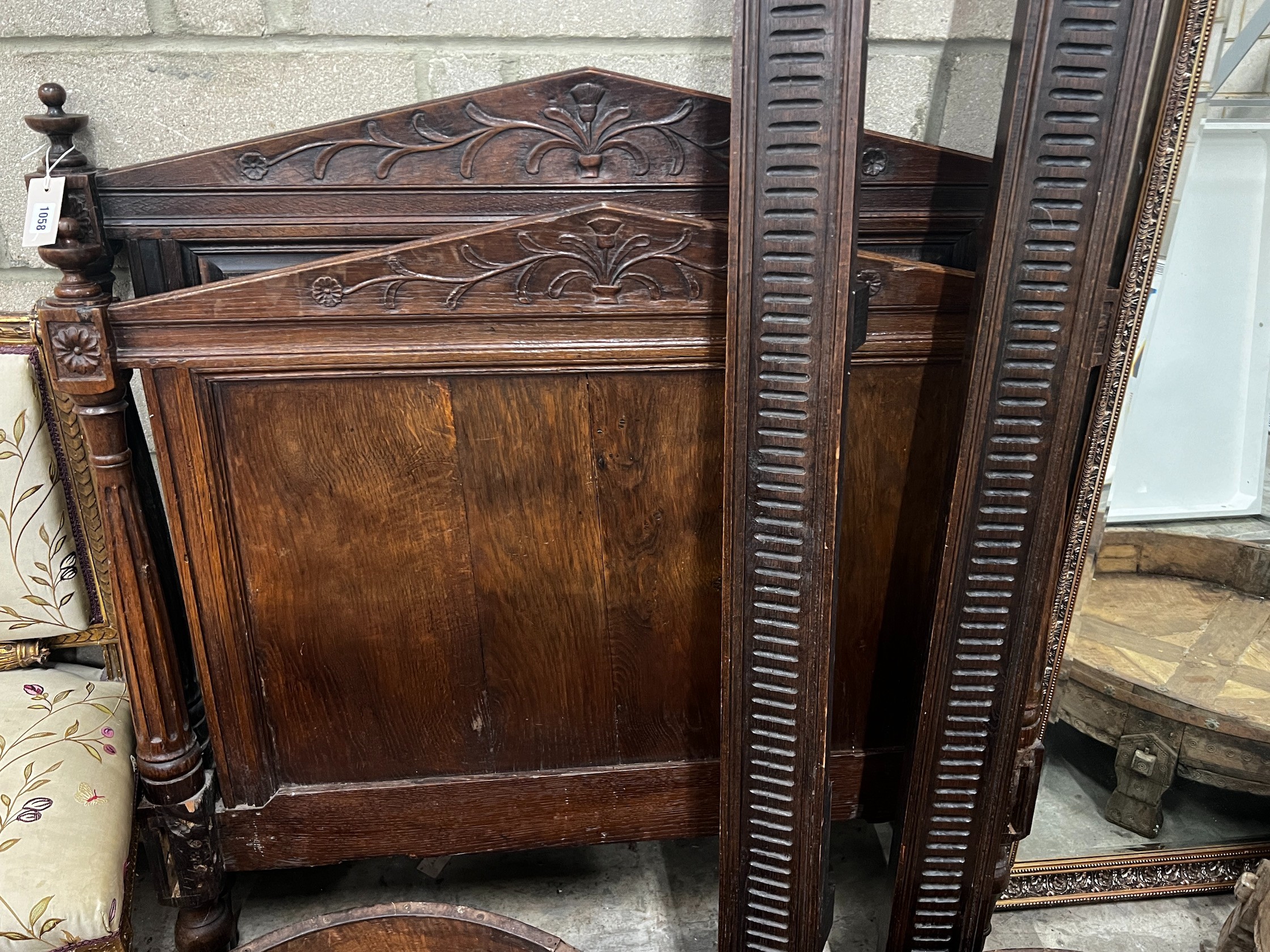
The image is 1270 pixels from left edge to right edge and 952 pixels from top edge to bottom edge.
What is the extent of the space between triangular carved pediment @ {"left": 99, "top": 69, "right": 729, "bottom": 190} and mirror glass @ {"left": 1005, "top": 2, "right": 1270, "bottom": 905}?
1.87 ft

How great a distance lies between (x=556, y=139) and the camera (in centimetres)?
110

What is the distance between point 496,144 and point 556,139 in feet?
0.23

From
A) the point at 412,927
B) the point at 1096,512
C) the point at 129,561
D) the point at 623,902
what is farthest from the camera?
the point at 623,902

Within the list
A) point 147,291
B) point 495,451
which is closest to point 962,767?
point 495,451

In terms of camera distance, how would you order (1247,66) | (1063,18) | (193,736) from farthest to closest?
1. (193,736)
2. (1247,66)
3. (1063,18)

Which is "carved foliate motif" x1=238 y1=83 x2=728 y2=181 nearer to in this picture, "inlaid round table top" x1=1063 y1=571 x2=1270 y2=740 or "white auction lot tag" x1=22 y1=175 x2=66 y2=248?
"white auction lot tag" x1=22 y1=175 x2=66 y2=248

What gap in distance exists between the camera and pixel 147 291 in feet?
3.68

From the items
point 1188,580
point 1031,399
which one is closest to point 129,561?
point 1031,399

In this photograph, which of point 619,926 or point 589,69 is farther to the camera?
point 619,926

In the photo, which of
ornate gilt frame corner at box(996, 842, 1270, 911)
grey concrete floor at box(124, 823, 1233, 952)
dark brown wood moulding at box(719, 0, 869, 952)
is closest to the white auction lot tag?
dark brown wood moulding at box(719, 0, 869, 952)

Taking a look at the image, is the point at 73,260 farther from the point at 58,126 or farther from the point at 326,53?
the point at 326,53

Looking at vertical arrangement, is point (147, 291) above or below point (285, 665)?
above

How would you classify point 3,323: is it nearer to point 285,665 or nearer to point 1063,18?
point 285,665

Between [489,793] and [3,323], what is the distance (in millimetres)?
824
